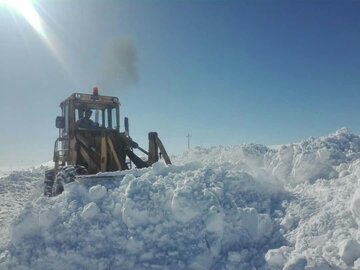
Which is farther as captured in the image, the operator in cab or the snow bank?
the operator in cab

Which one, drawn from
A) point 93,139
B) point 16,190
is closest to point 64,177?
point 93,139

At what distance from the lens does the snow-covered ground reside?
18.9ft

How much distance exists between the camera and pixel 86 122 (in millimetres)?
11602

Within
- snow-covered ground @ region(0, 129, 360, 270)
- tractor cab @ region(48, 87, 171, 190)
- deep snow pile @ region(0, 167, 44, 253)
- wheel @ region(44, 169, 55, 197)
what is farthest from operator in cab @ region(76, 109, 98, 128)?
snow-covered ground @ region(0, 129, 360, 270)

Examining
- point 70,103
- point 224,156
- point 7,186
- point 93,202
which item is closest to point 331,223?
point 93,202

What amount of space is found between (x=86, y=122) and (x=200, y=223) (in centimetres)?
636

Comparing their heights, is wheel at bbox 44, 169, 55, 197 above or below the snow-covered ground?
above

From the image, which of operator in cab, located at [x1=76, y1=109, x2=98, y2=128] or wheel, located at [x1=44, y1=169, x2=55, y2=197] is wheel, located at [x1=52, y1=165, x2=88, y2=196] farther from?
wheel, located at [x1=44, y1=169, x2=55, y2=197]

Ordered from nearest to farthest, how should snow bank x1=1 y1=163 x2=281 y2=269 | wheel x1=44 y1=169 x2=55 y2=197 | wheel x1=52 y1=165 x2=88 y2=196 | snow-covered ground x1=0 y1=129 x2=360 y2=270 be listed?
snow-covered ground x1=0 y1=129 x2=360 y2=270
snow bank x1=1 y1=163 x2=281 y2=269
wheel x1=52 y1=165 x2=88 y2=196
wheel x1=44 y1=169 x2=55 y2=197

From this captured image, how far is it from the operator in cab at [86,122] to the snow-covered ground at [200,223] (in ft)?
13.2

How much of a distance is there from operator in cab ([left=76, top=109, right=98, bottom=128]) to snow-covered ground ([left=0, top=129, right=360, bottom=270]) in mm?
4021

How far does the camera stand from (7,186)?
17031mm

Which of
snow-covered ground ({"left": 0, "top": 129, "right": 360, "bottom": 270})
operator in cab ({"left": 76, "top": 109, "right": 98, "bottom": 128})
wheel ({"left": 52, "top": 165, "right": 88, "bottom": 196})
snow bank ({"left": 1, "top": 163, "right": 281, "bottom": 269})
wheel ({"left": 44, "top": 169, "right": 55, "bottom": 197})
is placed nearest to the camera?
snow-covered ground ({"left": 0, "top": 129, "right": 360, "bottom": 270})

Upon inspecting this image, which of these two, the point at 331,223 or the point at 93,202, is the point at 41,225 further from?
the point at 331,223
